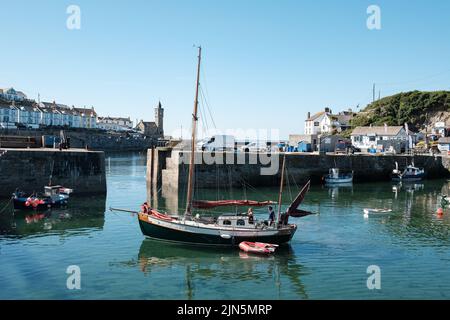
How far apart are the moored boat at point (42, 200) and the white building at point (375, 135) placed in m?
58.1

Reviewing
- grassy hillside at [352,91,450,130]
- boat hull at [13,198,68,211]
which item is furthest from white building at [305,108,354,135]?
boat hull at [13,198,68,211]

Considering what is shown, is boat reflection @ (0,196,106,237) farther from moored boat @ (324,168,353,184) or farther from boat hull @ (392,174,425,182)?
boat hull @ (392,174,425,182)

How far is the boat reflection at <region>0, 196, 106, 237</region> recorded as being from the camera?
88.6ft

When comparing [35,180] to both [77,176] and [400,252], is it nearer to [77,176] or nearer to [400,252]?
[77,176]

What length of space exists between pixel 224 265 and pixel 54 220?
48.2 feet

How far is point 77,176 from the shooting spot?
4006 centimetres

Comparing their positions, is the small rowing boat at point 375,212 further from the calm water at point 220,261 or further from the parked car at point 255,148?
the parked car at point 255,148

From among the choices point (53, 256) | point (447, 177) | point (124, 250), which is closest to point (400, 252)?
point (124, 250)

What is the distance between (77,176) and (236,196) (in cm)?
1493

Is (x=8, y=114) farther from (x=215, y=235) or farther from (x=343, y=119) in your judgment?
(x=215, y=235)

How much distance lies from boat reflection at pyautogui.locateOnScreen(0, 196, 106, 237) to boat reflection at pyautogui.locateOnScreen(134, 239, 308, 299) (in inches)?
254

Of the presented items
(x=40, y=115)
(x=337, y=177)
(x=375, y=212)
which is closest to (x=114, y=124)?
(x=40, y=115)

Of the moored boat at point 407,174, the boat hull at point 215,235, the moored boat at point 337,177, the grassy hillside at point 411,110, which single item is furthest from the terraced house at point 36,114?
the boat hull at point 215,235

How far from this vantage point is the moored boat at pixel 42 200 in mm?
33250
